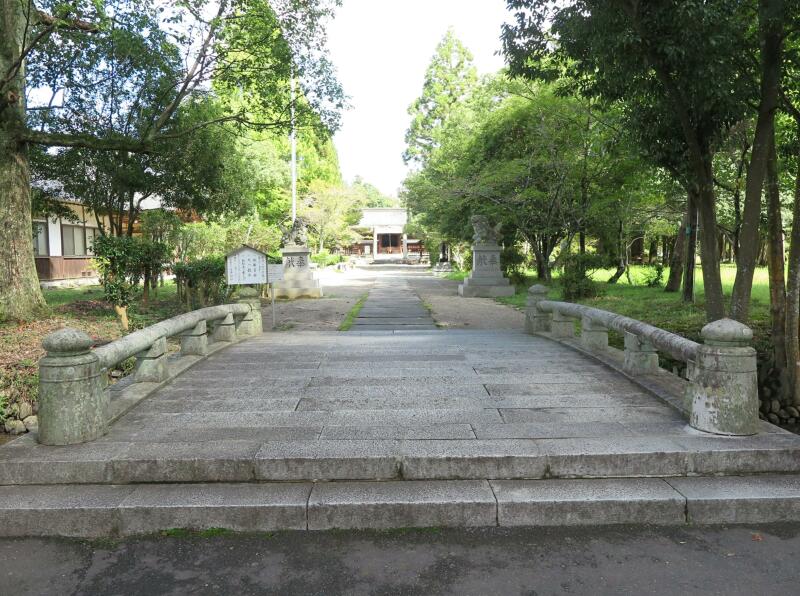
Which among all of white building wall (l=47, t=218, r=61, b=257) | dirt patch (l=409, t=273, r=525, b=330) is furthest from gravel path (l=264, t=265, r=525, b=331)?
white building wall (l=47, t=218, r=61, b=257)

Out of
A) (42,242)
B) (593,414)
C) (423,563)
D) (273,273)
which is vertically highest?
(42,242)

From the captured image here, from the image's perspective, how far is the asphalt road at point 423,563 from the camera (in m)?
2.70

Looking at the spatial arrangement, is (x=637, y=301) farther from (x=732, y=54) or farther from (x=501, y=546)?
(x=501, y=546)

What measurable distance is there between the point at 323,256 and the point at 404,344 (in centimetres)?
3402

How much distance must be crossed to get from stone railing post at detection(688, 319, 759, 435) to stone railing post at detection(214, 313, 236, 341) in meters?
5.98

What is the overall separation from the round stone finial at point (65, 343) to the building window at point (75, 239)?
2344cm

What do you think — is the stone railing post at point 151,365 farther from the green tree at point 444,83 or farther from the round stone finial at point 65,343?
the green tree at point 444,83

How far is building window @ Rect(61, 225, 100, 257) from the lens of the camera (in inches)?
973

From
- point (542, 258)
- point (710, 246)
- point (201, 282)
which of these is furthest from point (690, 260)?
point (201, 282)

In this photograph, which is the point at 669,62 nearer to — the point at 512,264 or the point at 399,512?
the point at 399,512

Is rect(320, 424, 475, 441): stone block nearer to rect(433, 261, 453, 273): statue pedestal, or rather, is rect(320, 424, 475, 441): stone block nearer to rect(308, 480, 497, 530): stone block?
rect(308, 480, 497, 530): stone block

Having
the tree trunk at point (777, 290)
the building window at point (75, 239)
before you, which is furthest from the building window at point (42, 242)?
the tree trunk at point (777, 290)

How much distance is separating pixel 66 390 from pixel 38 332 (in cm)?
580

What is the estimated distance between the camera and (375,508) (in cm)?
326
